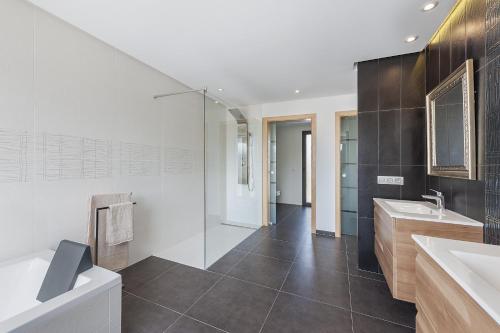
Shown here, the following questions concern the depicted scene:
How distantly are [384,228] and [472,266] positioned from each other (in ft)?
3.41

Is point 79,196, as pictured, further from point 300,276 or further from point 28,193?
point 300,276

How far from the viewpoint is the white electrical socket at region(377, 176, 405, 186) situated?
7.90ft

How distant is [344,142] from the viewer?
3.78 metres

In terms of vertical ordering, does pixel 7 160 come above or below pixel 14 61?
below

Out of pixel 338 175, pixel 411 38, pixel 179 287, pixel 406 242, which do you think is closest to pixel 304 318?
pixel 406 242

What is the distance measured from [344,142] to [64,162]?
388cm

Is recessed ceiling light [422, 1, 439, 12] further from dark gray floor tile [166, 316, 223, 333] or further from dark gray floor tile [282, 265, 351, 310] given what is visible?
dark gray floor tile [166, 316, 223, 333]

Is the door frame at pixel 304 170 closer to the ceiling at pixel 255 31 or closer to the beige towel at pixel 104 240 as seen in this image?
the ceiling at pixel 255 31

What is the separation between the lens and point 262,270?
2547 millimetres

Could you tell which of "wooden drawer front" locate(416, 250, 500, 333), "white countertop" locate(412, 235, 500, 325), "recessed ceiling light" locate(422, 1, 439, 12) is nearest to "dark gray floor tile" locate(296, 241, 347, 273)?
"wooden drawer front" locate(416, 250, 500, 333)

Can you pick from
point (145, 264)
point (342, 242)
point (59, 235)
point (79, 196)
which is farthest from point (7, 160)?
A: point (342, 242)

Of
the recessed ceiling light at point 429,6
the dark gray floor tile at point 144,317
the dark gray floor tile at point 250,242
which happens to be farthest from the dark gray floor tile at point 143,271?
the recessed ceiling light at point 429,6

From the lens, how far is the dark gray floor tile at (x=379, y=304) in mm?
1777

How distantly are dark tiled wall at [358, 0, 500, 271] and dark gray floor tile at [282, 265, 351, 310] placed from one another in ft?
1.59
